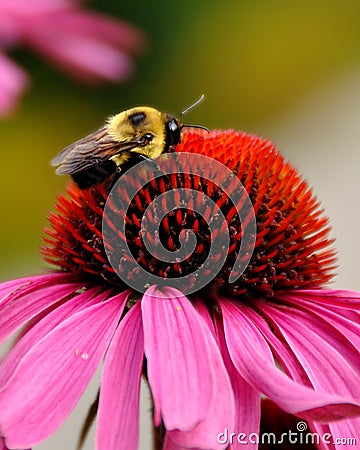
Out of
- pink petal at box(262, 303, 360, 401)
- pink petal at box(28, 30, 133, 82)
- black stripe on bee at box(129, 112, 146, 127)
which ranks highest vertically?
pink petal at box(28, 30, 133, 82)

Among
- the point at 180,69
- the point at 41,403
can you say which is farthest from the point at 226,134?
the point at 180,69

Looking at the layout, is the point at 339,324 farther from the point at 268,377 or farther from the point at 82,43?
the point at 82,43

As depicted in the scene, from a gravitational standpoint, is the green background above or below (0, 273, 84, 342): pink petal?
above

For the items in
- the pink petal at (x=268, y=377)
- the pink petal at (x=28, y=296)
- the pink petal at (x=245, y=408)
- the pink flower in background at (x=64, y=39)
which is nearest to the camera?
the pink petal at (x=268, y=377)

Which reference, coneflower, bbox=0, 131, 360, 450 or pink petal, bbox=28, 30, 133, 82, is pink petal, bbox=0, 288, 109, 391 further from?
pink petal, bbox=28, 30, 133, 82

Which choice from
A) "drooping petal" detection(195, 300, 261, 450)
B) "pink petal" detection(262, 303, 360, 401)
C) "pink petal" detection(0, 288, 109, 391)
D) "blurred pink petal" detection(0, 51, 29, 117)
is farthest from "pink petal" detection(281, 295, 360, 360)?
"blurred pink petal" detection(0, 51, 29, 117)

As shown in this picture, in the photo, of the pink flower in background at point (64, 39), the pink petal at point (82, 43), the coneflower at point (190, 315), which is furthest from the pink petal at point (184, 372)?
the pink petal at point (82, 43)
